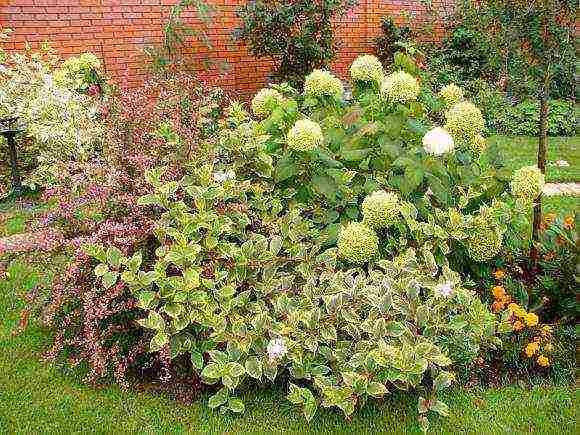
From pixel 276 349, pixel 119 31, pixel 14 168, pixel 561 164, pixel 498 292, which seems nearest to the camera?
pixel 276 349

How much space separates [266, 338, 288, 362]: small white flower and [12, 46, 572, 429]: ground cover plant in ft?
0.04

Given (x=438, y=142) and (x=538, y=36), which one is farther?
(x=538, y=36)

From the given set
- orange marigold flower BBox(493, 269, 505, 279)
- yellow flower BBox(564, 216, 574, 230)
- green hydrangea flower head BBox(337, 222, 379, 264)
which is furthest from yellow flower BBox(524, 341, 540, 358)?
yellow flower BBox(564, 216, 574, 230)

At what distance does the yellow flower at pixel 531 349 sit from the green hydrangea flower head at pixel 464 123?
1.09m

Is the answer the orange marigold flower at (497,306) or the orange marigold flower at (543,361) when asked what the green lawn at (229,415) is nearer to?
the orange marigold flower at (543,361)

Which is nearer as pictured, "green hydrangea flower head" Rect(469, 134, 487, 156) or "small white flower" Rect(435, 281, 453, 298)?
"small white flower" Rect(435, 281, 453, 298)

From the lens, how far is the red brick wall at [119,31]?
7598 millimetres

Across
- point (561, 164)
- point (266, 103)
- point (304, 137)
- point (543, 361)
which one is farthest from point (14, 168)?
point (561, 164)

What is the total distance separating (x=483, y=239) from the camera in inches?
122

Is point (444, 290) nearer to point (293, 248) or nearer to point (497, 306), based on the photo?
point (497, 306)

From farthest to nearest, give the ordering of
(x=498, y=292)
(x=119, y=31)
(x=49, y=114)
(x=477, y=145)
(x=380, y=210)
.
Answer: (x=119, y=31), (x=49, y=114), (x=477, y=145), (x=498, y=292), (x=380, y=210)

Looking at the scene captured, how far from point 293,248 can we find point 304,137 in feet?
1.87

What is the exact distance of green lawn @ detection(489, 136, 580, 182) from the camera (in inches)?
261

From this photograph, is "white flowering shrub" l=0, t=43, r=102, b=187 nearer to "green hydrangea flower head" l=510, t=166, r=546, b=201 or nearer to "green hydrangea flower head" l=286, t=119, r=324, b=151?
"green hydrangea flower head" l=286, t=119, r=324, b=151
